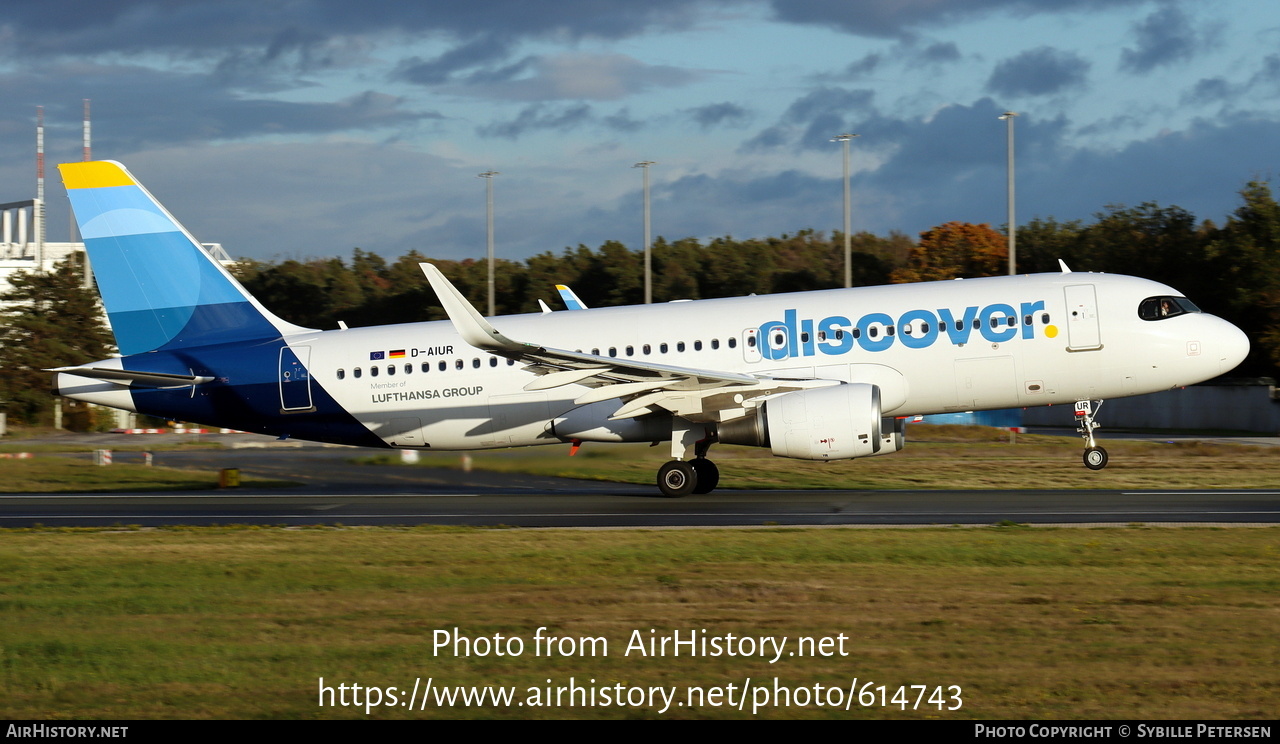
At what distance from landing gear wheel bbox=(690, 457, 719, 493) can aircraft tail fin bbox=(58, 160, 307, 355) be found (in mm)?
8961

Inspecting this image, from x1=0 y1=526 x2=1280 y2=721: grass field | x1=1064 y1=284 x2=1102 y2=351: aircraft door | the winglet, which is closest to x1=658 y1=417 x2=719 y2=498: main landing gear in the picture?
the winglet

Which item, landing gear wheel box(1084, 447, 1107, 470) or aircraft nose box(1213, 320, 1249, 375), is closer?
aircraft nose box(1213, 320, 1249, 375)

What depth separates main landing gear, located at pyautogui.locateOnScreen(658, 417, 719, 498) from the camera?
2236 cm

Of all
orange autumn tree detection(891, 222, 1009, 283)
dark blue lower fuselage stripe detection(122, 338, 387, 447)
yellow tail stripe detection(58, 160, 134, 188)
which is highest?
orange autumn tree detection(891, 222, 1009, 283)

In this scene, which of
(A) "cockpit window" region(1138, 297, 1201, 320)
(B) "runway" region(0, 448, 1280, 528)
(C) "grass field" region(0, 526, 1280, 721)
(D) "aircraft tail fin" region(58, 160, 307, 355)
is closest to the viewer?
(C) "grass field" region(0, 526, 1280, 721)

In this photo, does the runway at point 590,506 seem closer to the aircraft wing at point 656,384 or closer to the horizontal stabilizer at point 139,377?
the aircraft wing at point 656,384

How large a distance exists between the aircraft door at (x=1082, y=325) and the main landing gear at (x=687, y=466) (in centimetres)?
667

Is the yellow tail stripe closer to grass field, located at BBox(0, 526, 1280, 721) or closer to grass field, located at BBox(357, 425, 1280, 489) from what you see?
grass field, located at BBox(357, 425, 1280, 489)

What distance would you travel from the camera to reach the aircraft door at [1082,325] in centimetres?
2208

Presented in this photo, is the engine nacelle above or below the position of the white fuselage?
below

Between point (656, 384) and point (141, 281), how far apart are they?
10993mm

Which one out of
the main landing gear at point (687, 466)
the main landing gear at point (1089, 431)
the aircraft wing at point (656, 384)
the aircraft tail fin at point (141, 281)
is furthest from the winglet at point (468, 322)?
the main landing gear at point (1089, 431)

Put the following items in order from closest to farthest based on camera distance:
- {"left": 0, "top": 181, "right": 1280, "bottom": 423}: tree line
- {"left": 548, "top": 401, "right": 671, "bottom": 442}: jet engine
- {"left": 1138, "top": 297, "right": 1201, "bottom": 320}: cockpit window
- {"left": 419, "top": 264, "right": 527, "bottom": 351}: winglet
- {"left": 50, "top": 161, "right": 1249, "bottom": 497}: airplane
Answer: {"left": 419, "top": 264, "right": 527, "bottom": 351}: winglet → {"left": 50, "top": 161, "right": 1249, "bottom": 497}: airplane → {"left": 1138, "top": 297, "right": 1201, "bottom": 320}: cockpit window → {"left": 548, "top": 401, "right": 671, "bottom": 442}: jet engine → {"left": 0, "top": 181, "right": 1280, "bottom": 423}: tree line

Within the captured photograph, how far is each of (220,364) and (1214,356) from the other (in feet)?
61.4
